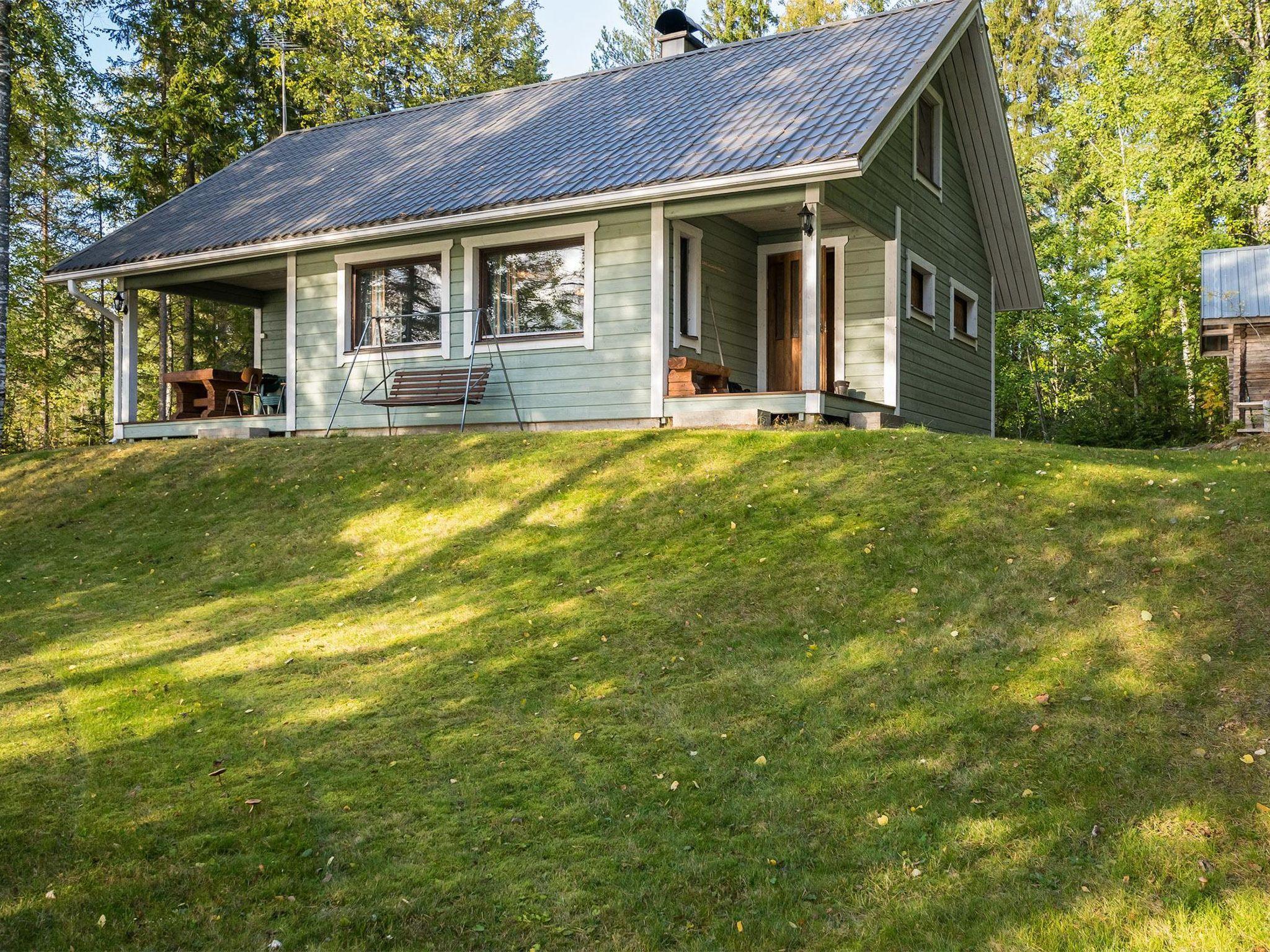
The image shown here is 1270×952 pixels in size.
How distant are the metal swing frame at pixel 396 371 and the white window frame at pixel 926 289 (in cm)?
509

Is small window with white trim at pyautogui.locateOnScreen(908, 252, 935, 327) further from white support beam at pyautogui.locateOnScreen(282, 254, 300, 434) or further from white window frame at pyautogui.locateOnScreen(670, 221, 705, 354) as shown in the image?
white support beam at pyautogui.locateOnScreen(282, 254, 300, 434)

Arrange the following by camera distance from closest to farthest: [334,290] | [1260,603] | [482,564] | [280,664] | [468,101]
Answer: [1260,603], [280,664], [482,564], [334,290], [468,101]

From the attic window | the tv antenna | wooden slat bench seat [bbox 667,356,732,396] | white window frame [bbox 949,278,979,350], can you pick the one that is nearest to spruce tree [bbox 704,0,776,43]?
the tv antenna

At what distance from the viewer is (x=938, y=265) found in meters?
15.0

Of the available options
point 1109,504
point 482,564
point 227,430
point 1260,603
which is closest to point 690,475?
point 482,564

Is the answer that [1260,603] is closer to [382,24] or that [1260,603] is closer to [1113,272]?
[1113,272]

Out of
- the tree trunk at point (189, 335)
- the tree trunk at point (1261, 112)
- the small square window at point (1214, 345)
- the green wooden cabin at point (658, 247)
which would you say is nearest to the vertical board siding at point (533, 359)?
the green wooden cabin at point (658, 247)

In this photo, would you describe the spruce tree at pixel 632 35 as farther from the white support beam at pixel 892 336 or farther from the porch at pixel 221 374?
the white support beam at pixel 892 336

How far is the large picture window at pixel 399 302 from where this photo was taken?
14.0 metres

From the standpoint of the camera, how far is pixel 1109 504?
7.71 m

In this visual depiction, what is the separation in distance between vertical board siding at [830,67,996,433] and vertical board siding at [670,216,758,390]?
202cm

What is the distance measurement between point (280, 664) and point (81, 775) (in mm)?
1653

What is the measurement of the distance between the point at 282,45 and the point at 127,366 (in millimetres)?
10915

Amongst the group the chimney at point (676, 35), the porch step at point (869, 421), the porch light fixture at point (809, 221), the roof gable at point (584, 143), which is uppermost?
the chimney at point (676, 35)
